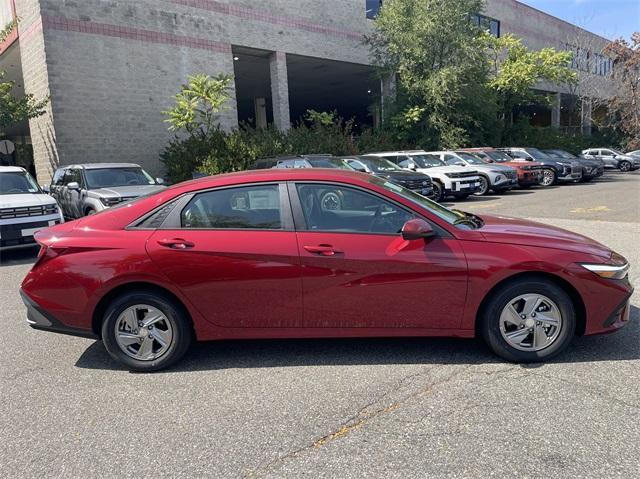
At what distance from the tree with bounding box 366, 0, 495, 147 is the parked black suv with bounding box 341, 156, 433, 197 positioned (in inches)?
375

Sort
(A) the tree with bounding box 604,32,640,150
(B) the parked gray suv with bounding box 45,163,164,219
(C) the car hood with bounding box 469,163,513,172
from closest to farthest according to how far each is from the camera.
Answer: (B) the parked gray suv with bounding box 45,163,164,219
(C) the car hood with bounding box 469,163,513,172
(A) the tree with bounding box 604,32,640,150

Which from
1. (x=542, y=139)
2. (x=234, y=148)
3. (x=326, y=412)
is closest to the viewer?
(x=326, y=412)

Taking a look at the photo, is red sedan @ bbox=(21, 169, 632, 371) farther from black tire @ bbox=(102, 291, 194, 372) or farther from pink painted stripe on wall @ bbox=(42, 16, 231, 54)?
pink painted stripe on wall @ bbox=(42, 16, 231, 54)

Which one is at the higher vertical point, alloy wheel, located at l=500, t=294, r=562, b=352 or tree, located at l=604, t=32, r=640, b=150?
tree, located at l=604, t=32, r=640, b=150

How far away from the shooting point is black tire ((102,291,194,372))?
13.0 ft

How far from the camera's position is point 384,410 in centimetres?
329

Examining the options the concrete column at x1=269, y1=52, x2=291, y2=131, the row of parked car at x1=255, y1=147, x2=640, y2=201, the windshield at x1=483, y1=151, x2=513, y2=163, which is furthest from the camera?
the concrete column at x1=269, y1=52, x2=291, y2=131

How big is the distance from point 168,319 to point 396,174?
11739 mm

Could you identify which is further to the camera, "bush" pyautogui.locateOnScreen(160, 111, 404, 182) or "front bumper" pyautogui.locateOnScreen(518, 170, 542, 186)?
"front bumper" pyautogui.locateOnScreen(518, 170, 542, 186)

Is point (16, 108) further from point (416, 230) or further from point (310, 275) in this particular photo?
point (416, 230)

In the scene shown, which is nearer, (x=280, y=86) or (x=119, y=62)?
(x=119, y=62)

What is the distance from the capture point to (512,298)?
12.6 ft

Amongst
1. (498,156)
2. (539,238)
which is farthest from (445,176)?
(539,238)

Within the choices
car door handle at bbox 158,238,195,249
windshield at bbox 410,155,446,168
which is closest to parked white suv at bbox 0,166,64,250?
car door handle at bbox 158,238,195,249
